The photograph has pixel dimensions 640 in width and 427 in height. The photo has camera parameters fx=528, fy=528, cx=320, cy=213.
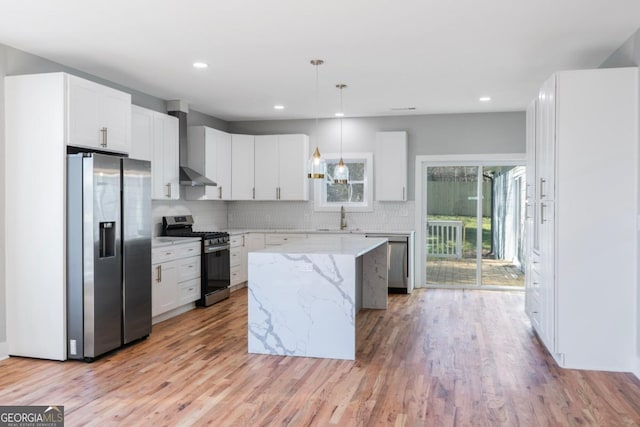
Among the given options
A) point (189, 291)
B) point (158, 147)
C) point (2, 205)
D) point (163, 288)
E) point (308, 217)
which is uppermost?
point (158, 147)

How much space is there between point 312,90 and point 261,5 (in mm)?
2617

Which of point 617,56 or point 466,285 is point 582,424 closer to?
point 617,56

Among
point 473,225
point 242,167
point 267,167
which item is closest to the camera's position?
point 473,225

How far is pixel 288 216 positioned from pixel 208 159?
1.74 meters

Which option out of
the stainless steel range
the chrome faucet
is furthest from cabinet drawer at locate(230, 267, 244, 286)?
the chrome faucet

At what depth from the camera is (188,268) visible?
611 centimetres

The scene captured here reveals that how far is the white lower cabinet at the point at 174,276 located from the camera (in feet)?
18.0

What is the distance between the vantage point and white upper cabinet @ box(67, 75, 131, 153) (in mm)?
4297

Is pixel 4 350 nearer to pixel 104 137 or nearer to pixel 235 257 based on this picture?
pixel 104 137

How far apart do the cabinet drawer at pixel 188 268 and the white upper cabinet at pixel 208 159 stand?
113 cm

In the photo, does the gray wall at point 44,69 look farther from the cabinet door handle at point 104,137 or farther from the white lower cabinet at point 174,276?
the white lower cabinet at point 174,276

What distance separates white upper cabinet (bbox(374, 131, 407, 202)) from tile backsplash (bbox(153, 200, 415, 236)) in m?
0.22

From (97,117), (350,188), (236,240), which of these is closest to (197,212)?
(236,240)

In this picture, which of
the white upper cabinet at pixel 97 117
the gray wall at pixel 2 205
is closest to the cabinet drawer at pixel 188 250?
the white upper cabinet at pixel 97 117
